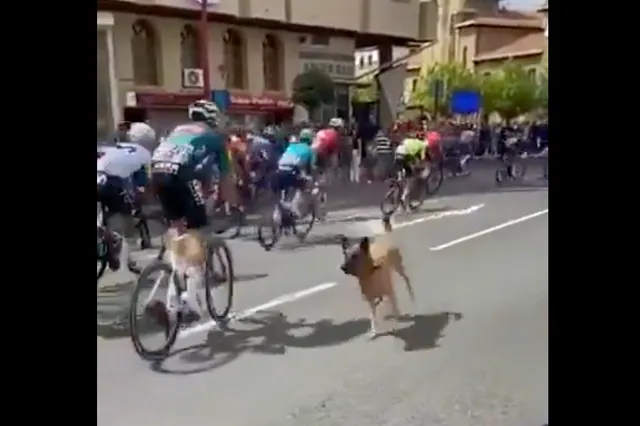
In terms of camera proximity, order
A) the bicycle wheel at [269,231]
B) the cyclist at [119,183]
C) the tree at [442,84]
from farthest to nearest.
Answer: the tree at [442,84] < the bicycle wheel at [269,231] < the cyclist at [119,183]

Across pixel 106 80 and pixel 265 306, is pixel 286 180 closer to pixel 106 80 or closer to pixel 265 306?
pixel 265 306

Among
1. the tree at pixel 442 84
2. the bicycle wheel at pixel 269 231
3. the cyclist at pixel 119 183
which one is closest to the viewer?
the cyclist at pixel 119 183

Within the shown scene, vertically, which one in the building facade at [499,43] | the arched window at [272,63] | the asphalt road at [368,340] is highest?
the building facade at [499,43]

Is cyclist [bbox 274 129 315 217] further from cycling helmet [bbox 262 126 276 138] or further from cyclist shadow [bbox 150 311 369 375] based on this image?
cyclist shadow [bbox 150 311 369 375]

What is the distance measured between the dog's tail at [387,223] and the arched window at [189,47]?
0.42m

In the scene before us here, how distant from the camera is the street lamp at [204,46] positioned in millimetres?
1450

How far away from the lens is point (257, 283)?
→ 151 centimetres

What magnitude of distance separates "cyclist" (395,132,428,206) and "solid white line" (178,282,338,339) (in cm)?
23

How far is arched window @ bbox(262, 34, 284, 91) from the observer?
4.94ft

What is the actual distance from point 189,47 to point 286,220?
0.33m

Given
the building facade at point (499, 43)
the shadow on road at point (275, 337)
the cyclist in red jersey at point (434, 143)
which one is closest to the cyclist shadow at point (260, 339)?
the shadow on road at point (275, 337)

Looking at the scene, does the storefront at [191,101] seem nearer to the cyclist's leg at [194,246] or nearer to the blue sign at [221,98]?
the blue sign at [221,98]
